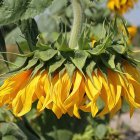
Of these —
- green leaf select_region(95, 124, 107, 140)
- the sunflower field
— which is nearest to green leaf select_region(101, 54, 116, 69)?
the sunflower field

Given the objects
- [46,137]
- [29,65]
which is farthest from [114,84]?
[46,137]

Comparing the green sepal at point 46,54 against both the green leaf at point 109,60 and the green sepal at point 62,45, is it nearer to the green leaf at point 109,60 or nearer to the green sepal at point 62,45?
the green sepal at point 62,45

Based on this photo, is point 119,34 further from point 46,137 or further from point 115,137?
point 115,137

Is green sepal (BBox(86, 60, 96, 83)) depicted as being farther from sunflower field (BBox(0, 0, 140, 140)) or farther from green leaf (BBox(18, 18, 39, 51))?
green leaf (BBox(18, 18, 39, 51))

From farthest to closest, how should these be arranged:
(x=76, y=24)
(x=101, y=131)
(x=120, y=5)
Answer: (x=120, y=5), (x=101, y=131), (x=76, y=24)

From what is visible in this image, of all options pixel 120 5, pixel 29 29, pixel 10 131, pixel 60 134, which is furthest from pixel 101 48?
pixel 120 5

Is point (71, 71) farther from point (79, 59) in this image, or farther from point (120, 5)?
point (120, 5)
